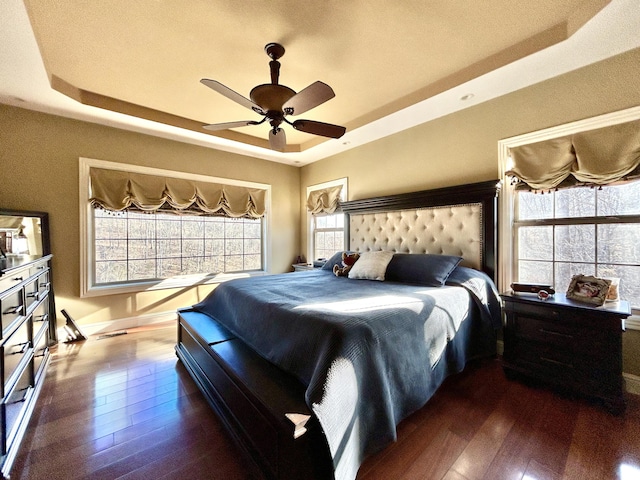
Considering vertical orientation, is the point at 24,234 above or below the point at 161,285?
above

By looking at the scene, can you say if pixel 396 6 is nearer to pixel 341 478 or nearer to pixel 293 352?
pixel 293 352

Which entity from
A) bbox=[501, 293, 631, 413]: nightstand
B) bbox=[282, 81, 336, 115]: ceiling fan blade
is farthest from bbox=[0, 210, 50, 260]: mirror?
bbox=[501, 293, 631, 413]: nightstand

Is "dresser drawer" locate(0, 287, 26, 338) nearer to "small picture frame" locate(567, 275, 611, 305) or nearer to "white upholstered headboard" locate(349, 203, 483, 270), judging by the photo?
"white upholstered headboard" locate(349, 203, 483, 270)

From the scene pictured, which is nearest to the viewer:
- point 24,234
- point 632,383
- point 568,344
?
point 568,344

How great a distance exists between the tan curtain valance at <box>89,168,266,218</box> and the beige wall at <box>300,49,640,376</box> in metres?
1.60

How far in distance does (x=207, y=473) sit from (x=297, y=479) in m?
0.51

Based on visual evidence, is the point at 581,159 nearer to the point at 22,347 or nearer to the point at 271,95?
the point at 271,95

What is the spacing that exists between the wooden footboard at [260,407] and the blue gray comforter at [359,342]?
0.08 metres

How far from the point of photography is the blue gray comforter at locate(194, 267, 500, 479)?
1.21 metres

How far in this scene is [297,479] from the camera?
116cm

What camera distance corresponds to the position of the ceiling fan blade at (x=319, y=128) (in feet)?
7.50

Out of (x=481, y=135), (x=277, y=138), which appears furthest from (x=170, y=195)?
(x=481, y=135)

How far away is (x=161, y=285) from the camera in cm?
377

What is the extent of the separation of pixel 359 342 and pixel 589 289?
74.9 inches
